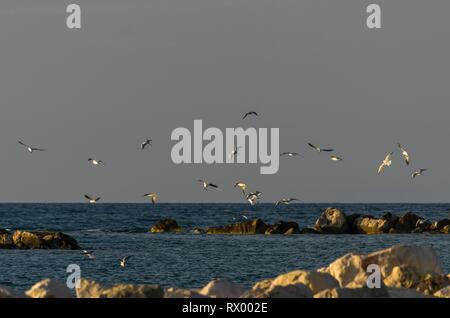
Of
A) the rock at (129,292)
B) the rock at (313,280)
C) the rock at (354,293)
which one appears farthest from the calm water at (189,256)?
the rock at (354,293)

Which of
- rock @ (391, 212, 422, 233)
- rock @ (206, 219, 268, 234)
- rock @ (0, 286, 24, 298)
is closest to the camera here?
rock @ (0, 286, 24, 298)

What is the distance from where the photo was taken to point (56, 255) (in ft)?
218

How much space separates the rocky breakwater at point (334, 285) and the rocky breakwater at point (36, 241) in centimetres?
4713

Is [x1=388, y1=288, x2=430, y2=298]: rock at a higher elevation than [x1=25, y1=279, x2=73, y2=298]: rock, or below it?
below

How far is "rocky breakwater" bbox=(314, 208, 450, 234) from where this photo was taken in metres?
94.4

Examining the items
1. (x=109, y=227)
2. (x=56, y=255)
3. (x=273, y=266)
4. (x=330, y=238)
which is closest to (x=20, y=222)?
(x=109, y=227)

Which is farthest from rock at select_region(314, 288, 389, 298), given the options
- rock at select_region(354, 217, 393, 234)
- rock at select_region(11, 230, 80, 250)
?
rock at select_region(354, 217, 393, 234)

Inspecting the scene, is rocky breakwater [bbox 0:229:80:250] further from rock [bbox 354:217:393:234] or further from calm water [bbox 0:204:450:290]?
rock [bbox 354:217:393:234]

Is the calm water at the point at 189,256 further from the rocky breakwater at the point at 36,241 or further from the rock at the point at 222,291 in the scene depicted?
the rock at the point at 222,291

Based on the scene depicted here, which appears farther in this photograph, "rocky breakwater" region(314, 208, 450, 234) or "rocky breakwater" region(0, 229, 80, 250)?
"rocky breakwater" region(314, 208, 450, 234)

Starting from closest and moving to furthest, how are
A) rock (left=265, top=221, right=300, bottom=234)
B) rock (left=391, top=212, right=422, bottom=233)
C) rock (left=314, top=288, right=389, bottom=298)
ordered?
rock (left=314, top=288, right=389, bottom=298), rock (left=265, top=221, right=300, bottom=234), rock (left=391, top=212, right=422, bottom=233)

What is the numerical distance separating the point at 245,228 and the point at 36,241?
28117 millimetres

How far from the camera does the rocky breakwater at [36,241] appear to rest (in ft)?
236
